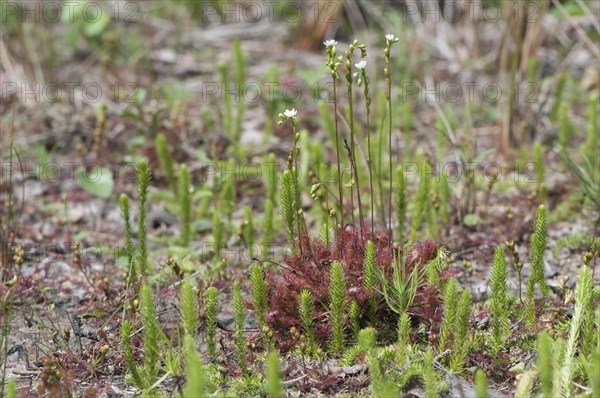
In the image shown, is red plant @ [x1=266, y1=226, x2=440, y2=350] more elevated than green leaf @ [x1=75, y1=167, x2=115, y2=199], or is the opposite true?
green leaf @ [x1=75, y1=167, x2=115, y2=199]

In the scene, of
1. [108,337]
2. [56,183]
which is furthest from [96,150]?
[108,337]

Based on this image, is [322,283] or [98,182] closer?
[322,283]

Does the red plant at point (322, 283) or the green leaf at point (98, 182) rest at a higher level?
the green leaf at point (98, 182)

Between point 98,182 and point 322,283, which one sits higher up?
point 98,182

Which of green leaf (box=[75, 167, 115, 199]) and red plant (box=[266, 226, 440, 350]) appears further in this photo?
green leaf (box=[75, 167, 115, 199])
